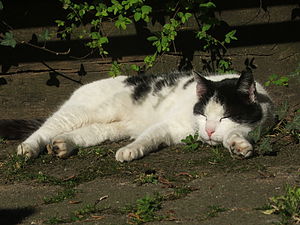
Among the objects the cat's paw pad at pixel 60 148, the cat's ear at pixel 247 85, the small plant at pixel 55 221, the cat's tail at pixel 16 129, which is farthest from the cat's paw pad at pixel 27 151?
the cat's ear at pixel 247 85

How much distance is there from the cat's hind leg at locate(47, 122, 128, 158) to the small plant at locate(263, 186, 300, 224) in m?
2.33

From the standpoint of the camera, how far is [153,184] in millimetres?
3820

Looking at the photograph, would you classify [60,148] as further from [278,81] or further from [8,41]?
[278,81]

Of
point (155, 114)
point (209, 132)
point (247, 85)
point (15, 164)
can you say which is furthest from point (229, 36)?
point (15, 164)

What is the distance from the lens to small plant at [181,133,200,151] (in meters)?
4.87

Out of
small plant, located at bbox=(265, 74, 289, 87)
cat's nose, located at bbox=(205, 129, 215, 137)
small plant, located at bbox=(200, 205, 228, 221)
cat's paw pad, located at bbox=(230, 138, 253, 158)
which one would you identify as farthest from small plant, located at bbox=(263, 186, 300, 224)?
small plant, located at bbox=(265, 74, 289, 87)

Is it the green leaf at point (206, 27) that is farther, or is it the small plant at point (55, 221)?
the green leaf at point (206, 27)

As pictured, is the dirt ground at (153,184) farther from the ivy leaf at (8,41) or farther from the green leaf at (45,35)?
the green leaf at (45,35)

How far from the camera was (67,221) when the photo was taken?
124 inches

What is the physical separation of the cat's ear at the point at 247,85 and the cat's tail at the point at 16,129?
217 centimetres

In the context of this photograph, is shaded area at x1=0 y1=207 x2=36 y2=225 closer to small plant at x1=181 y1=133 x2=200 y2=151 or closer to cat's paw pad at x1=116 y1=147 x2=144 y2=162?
cat's paw pad at x1=116 y1=147 x2=144 y2=162

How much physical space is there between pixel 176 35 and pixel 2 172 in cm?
255

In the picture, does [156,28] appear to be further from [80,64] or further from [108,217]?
[108,217]

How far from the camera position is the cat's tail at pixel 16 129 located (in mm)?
5523
